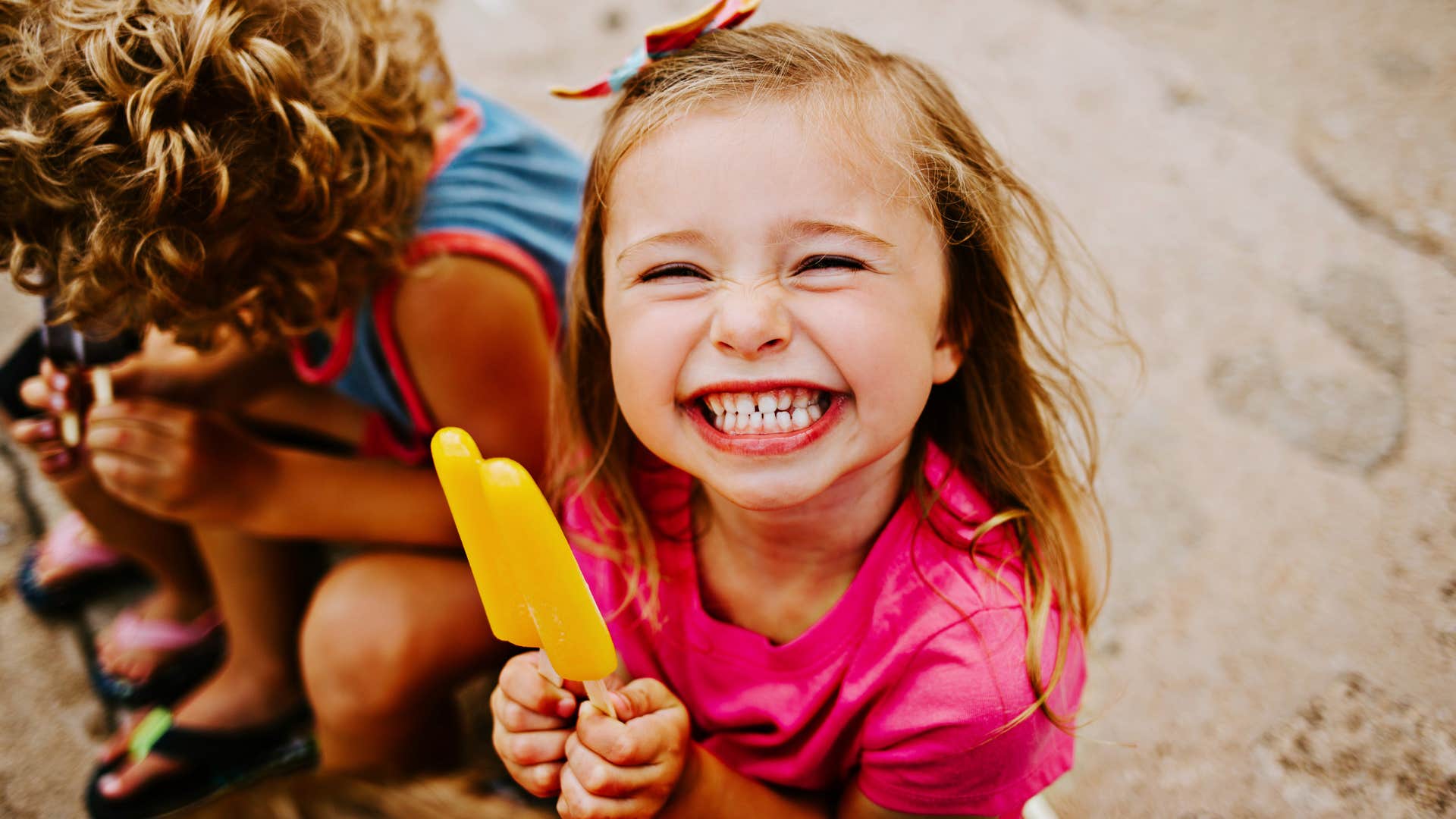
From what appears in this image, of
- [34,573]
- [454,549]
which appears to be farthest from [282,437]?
[34,573]

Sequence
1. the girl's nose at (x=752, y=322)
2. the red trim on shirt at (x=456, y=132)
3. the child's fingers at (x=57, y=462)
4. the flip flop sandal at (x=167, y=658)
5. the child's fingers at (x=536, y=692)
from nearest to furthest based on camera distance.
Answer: the girl's nose at (x=752, y=322), the child's fingers at (x=536, y=692), the red trim on shirt at (x=456, y=132), the child's fingers at (x=57, y=462), the flip flop sandal at (x=167, y=658)

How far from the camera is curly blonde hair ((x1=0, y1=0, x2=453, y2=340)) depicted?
3.38 ft

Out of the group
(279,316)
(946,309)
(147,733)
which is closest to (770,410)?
(946,309)

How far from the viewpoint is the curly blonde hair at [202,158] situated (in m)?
1.03

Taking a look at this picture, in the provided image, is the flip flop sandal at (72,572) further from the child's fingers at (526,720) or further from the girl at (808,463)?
the child's fingers at (526,720)

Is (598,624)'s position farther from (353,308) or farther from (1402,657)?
(1402,657)

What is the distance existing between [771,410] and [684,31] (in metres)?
0.39

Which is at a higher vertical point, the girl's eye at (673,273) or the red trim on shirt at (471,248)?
the girl's eye at (673,273)

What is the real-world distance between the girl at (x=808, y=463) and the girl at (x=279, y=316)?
27 cm

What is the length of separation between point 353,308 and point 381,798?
0.73m

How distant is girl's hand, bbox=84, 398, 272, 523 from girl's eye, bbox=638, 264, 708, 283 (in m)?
0.81

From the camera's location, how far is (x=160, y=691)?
1.66 meters

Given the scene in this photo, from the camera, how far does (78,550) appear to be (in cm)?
177

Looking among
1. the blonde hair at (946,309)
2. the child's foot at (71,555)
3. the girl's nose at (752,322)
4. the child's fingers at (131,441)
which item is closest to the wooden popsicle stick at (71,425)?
the child's fingers at (131,441)
